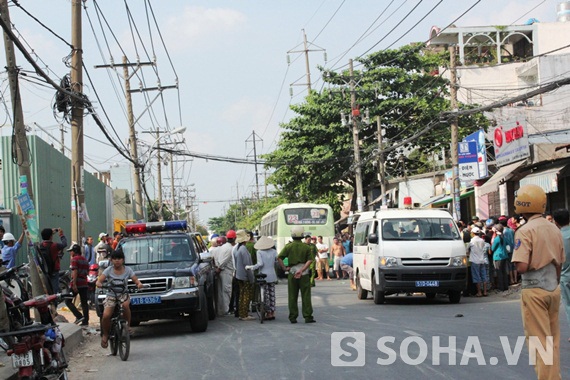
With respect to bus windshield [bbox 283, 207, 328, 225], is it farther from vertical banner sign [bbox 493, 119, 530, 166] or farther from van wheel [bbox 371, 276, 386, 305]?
van wheel [bbox 371, 276, 386, 305]

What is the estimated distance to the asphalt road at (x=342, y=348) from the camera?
9.19m

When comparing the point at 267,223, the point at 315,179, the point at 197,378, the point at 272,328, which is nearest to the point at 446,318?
the point at 272,328

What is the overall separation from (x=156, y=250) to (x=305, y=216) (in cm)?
2268

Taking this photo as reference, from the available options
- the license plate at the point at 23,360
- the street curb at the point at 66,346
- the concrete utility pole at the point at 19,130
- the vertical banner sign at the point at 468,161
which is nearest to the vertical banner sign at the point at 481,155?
the vertical banner sign at the point at 468,161

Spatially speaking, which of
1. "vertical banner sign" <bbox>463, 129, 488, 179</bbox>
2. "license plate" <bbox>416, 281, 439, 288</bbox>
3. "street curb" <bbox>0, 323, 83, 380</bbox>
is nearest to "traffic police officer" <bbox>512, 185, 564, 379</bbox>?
"street curb" <bbox>0, 323, 83, 380</bbox>

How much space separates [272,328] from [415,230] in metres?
5.79

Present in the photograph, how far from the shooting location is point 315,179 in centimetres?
4800

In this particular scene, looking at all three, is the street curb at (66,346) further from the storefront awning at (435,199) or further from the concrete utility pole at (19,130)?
the storefront awning at (435,199)

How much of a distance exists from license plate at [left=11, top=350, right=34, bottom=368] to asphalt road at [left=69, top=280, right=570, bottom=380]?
207 centimetres

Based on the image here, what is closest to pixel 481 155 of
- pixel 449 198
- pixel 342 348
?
pixel 449 198

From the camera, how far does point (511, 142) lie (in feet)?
96.0

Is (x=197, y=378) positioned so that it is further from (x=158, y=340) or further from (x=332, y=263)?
(x=332, y=263)

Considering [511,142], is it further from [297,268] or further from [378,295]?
[297,268]

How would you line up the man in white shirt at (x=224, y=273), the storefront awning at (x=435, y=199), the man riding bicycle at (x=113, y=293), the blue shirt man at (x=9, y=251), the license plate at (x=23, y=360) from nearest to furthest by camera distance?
the license plate at (x=23, y=360), the man riding bicycle at (x=113, y=293), the man in white shirt at (x=224, y=273), the blue shirt man at (x=9, y=251), the storefront awning at (x=435, y=199)
